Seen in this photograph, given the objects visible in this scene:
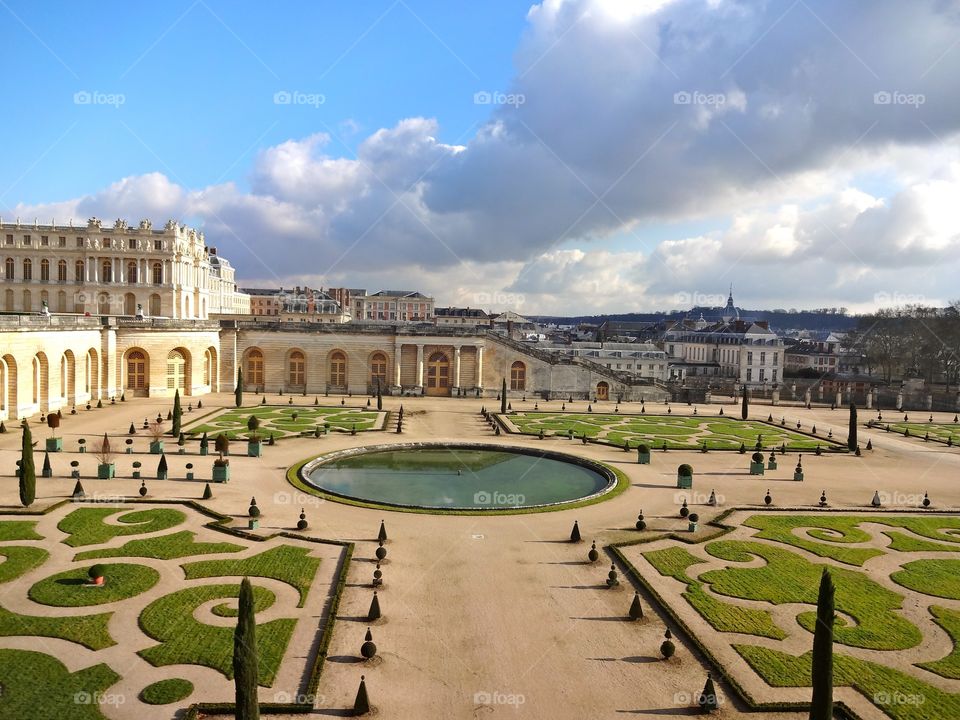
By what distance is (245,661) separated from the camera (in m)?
12.9

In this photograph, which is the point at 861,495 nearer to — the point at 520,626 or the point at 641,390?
the point at 520,626

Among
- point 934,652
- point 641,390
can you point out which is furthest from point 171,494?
point 641,390

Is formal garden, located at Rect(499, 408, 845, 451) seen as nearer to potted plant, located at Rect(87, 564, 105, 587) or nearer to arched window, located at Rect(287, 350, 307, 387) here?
arched window, located at Rect(287, 350, 307, 387)

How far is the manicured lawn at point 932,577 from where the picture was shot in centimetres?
2261

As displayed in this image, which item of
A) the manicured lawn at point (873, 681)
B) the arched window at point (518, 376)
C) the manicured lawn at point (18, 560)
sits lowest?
the manicured lawn at point (873, 681)

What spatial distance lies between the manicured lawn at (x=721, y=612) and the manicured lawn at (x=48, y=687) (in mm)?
16032

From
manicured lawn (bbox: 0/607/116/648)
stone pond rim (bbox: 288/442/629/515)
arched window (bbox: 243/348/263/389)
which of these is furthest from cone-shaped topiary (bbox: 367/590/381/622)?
arched window (bbox: 243/348/263/389)

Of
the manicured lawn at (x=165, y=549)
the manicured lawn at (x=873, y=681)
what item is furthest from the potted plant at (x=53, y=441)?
the manicured lawn at (x=873, y=681)

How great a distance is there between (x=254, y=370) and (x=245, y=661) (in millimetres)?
64486

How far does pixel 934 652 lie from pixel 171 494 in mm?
30359

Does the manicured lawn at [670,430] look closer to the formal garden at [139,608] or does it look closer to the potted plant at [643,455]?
the potted plant at [643,455]

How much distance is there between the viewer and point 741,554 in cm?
2555

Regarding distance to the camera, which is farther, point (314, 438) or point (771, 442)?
point (771, 442)

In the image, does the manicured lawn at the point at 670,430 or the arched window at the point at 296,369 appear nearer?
the manicured lawn at the point at 670,430
